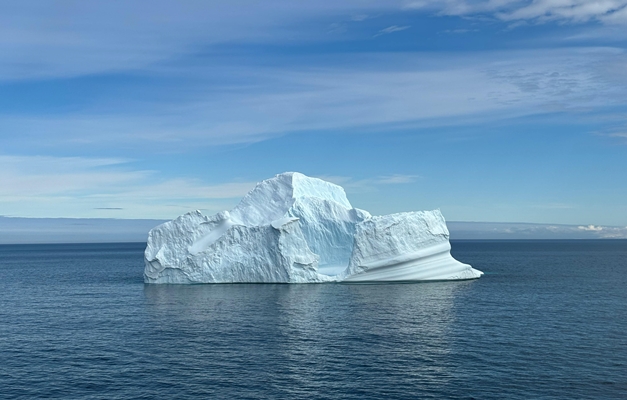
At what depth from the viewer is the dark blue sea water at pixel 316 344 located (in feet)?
87.4

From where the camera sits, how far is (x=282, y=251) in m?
58.4

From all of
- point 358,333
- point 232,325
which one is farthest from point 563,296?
point 232,325

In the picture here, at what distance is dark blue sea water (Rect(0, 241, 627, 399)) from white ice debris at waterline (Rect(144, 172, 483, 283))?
3325mm

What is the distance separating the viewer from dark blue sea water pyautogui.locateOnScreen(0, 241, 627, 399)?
26641 mm

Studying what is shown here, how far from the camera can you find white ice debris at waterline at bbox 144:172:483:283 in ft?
192

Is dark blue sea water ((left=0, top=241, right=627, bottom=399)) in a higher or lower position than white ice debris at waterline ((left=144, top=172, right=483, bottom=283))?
lower

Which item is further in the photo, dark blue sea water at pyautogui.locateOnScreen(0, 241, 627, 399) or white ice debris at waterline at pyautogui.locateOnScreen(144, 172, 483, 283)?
white ice debris at waterline at pyautogui.locateOnScreen(144, 172, 483, 283)

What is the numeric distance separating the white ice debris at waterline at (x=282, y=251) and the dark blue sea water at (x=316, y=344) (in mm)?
3325

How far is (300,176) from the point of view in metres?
68.2

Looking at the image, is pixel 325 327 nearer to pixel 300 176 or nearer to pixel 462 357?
pixel 462 357

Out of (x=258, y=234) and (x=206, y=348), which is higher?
(x=258, y=234)

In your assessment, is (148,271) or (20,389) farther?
(148,271)

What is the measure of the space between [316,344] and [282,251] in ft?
80.0

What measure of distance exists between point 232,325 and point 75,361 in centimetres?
1106
